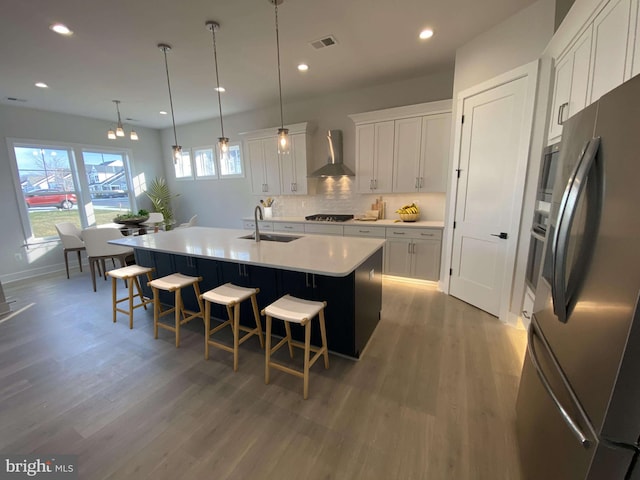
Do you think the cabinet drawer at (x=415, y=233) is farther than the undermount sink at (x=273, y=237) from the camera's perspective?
Yes

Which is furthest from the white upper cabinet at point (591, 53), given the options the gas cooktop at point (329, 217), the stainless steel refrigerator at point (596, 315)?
the gas cooktop at point (329, 217)

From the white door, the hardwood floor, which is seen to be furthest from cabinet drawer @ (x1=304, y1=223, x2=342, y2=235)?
the hardwood floor

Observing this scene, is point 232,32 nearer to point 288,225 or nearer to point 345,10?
point 345,10

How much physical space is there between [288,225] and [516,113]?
348cm

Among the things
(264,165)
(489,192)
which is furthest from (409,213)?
(264,165)

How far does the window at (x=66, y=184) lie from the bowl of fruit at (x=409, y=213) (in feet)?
20.4

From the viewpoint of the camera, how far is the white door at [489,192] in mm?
2588

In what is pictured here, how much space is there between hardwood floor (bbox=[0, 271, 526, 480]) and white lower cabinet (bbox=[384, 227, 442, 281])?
103 cm

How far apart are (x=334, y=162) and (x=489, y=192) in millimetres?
2413

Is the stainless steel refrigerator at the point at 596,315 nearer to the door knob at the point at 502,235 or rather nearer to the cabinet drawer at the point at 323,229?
the door knob at the point at 502,235

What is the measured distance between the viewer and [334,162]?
4484 millimetres

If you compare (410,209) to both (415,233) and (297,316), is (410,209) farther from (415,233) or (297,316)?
(297,316)

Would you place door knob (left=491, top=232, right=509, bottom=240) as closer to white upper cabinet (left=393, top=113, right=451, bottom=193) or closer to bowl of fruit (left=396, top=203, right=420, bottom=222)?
white upper cabinet (left=393, top=113, right=451, bottom=193)

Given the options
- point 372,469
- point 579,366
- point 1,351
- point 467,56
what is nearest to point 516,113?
point 467,56
